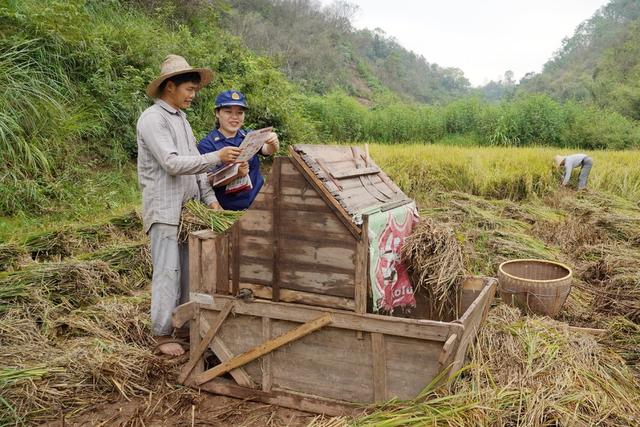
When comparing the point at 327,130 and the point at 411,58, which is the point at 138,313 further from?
the point at 411,58

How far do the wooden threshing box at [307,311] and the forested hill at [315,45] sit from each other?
42.5 ft

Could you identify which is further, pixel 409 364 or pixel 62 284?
pixel 62 284

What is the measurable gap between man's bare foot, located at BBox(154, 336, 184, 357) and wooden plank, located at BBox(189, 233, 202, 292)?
500 millimetres

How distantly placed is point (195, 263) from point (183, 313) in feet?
0.90

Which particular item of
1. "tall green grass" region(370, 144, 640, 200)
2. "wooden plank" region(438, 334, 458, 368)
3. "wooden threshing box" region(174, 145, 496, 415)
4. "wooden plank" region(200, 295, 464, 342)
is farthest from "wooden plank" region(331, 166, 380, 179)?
"tall green grass" region(370, 144, 640, 200)

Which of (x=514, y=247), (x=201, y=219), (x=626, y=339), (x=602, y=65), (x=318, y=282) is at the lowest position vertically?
(x=626, y=339)

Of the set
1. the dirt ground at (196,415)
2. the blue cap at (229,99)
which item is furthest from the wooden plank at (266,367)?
the blue cap at (229,99)

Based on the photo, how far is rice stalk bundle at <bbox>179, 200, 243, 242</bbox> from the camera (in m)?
3.08

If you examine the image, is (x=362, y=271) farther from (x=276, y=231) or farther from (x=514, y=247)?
(x=514, y=247)

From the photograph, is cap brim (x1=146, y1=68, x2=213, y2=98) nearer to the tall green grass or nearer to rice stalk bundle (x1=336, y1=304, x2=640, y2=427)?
rice stalk bundle (x1=336, y1=304, x2=640, y2=427)

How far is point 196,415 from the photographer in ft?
8.96

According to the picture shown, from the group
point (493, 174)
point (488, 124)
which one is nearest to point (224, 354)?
point (493, 174)

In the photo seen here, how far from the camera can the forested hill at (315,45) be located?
76.6 ft

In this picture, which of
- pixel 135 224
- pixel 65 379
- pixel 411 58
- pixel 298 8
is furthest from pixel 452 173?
pixel 411 58
